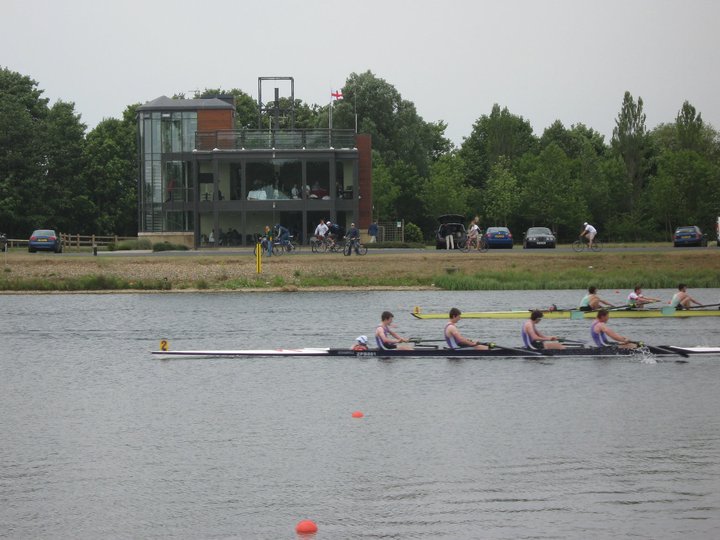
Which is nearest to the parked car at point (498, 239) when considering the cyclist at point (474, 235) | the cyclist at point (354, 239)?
the cyclist at point (474, 235)

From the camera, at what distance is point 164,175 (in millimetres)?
92875

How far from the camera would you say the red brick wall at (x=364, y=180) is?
91.3m

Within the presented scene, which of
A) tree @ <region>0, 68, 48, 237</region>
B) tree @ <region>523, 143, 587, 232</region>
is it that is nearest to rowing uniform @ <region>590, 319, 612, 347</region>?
tree @ <region>523, 143, 587, 232</region>

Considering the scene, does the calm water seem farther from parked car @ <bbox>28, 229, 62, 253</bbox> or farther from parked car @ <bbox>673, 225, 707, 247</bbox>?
parked car @ <bbox>28, 229, 62, 253</bbox>

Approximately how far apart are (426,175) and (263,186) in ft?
145

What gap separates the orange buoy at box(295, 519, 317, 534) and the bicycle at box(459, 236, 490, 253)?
55.0m

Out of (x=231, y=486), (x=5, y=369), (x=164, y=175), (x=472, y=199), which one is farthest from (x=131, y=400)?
(x=472, y=199)

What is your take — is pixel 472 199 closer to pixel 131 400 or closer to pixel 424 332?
pixel 424 332

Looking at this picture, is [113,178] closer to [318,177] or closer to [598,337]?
[318,177]

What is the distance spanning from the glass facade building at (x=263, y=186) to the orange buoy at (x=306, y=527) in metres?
67.4

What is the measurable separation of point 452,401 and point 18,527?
47.7 feet

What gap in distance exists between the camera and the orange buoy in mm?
19406

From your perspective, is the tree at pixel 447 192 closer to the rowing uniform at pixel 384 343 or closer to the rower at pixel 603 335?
the rower at pixel 603 335

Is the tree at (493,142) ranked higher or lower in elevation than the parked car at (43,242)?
higher
